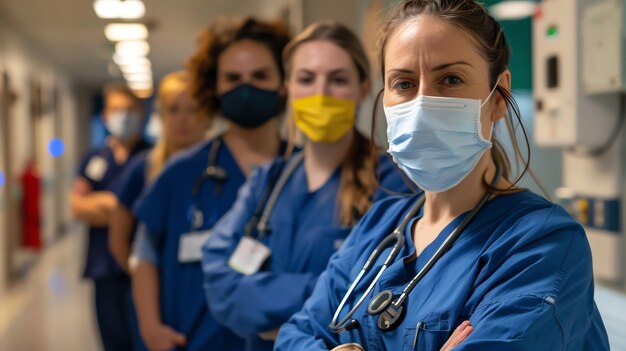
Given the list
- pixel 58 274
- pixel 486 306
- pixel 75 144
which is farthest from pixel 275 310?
pixel 75 144

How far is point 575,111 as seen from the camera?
6.87 feet

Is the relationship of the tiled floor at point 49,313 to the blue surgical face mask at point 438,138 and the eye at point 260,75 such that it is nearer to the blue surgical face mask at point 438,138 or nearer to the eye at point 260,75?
the eye at point 260,75

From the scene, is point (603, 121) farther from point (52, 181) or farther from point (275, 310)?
point (52, 181)

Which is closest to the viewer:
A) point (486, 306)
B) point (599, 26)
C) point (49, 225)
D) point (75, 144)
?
point (486, 306)

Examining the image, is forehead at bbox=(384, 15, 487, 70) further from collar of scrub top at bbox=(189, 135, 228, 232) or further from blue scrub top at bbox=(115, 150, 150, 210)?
blue scrub top at bbox=(115, 150, 150, 210)

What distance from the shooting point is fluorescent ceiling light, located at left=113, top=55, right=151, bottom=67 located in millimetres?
8312

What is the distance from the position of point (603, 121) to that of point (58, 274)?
6818mm

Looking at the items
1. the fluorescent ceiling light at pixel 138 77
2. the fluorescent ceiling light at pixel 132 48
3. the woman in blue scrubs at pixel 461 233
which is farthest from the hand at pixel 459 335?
the fluorescent ceiling light at pixel 138 77

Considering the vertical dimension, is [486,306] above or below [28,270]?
above

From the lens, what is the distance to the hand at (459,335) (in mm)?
957

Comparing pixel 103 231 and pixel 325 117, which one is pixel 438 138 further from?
pixel 103 231

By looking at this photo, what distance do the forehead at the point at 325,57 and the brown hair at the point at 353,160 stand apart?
0.01 meters

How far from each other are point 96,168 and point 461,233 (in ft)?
9.82

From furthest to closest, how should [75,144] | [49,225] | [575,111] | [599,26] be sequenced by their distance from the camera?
[75,144] → [49,225] → [575,111] → [599,26]
